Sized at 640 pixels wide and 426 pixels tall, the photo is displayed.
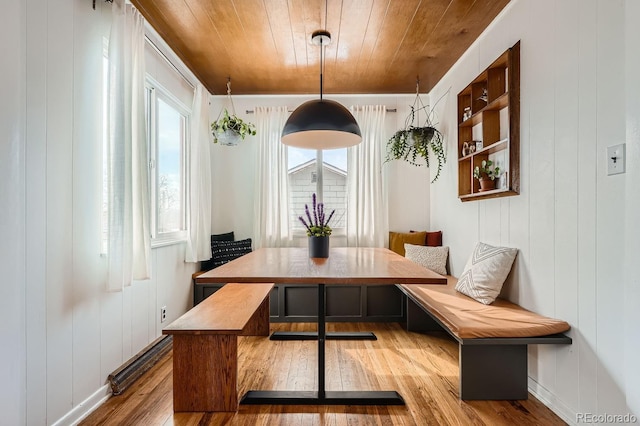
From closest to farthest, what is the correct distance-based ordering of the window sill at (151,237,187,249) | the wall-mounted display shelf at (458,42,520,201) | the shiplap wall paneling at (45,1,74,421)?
1. the shiplap wall paneling at (45,1,74,421)
2. the wall-mounted display shelf at (458,42,520,201)
3. the window sill at (151,237,187,249)

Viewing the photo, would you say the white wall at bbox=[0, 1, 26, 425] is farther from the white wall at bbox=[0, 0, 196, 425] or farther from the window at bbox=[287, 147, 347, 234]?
the window at bbox=[287, 147, 347, 234]

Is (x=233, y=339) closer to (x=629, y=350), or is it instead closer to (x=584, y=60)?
(x=629, y=350)

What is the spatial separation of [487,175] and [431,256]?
117cm

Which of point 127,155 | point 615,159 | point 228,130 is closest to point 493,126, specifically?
point 615,159

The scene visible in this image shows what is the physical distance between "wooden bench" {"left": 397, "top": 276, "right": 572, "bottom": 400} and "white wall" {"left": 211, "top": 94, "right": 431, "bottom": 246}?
1989mm

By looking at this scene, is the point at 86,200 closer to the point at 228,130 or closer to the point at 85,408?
the point at 85,408

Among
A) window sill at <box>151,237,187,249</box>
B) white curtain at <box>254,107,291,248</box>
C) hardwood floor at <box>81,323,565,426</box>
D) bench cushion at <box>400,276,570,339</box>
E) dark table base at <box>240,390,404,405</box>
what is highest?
white curtain at <box>254,107,291,248</box>

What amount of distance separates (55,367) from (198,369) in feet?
2.25

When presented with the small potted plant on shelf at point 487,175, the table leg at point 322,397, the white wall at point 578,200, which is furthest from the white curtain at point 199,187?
the white wall at point 578,200

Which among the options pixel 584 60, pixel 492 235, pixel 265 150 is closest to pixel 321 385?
pixel 492 235

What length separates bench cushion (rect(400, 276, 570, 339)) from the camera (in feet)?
6.46

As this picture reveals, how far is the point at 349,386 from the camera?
7.70ft
